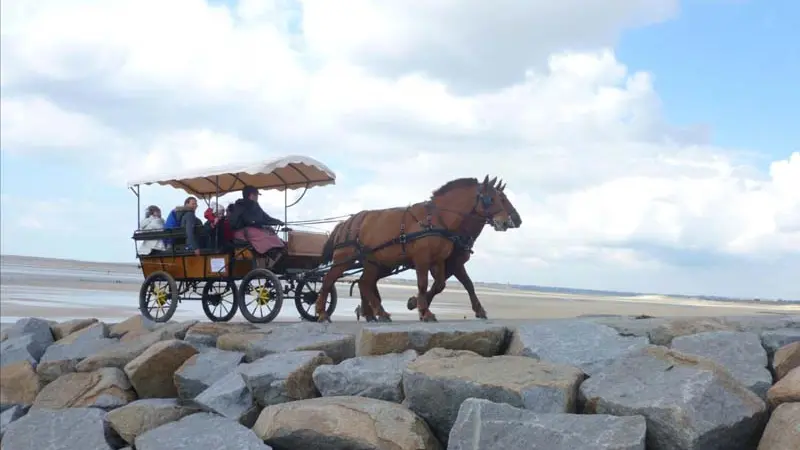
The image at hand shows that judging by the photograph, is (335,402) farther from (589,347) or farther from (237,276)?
(237,276)

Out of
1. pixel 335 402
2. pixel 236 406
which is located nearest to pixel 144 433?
pixel 236 406

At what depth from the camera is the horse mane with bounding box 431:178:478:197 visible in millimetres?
10695

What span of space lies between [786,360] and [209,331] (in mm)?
6197

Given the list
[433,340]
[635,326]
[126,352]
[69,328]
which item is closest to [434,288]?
[433,340]

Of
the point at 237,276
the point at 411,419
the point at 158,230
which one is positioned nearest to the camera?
the point at 411,419

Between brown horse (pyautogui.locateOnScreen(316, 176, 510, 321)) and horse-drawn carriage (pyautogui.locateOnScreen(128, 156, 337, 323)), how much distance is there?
1097 millimetres

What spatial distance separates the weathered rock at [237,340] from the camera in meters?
8.98

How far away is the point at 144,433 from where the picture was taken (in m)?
7.69

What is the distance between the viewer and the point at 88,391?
9.53 m

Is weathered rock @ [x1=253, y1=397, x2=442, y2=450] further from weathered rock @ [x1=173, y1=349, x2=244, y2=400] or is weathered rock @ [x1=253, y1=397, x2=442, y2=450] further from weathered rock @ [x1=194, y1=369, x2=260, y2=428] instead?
weathered rock @ [x1=173, y1=349, x2=244, y2=400]

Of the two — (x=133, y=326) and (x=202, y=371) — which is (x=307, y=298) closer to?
(x=133, y=326)

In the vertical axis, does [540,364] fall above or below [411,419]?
above

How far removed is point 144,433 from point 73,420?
1.50m

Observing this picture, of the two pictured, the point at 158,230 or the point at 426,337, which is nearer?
the point at 426,337
